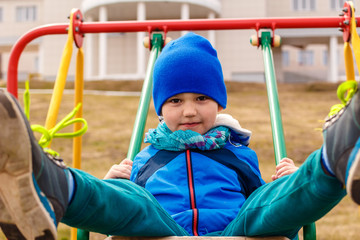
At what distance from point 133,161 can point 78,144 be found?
50cm

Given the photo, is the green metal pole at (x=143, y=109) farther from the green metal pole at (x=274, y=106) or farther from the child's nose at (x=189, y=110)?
the green metal pole at (x=274, y=106)

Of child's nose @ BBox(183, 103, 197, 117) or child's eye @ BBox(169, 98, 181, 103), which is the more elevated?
child's eye @ BBox(169, 98, 181, 103)

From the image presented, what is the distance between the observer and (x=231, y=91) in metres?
12.3

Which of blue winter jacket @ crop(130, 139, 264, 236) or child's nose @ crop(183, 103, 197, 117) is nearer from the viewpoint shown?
blue winter jacket @ crop(130, 139, 264, 236)

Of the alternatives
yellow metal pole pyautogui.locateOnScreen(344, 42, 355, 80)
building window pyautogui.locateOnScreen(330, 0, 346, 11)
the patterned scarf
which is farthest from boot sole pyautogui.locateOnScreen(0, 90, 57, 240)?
building window pyautogui.locateOnScreen(330, 0, 346, 11)

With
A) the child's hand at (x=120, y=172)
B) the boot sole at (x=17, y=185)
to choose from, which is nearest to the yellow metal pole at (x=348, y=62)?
the child's hand at (x=120, y=172)

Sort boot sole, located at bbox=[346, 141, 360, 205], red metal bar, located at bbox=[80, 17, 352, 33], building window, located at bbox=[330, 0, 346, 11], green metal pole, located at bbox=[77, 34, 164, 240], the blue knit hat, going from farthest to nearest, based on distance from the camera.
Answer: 1. building window, located at bbox=[330, 0, 346, 11]
2. red metal bar, located at bbox=[80, 17, 352, 33]
3. green metal pole, located at bbox=[77, 34, 164, 240]
4. the blue knit hat
5. boot sole, located at bbox=[346, 141, 360, 205]

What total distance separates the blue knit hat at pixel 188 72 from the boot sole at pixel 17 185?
2.77 ft

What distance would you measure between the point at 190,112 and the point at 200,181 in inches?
9.9

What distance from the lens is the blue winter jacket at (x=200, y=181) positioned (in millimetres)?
1488

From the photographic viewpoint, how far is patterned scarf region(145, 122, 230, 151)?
1.65m

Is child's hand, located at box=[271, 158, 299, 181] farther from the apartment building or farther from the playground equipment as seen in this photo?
the apartment building

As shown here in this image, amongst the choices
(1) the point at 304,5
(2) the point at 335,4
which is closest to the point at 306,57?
(2) the point at 335,4

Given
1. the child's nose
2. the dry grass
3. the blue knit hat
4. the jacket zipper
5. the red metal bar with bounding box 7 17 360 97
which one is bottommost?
the dry grass
